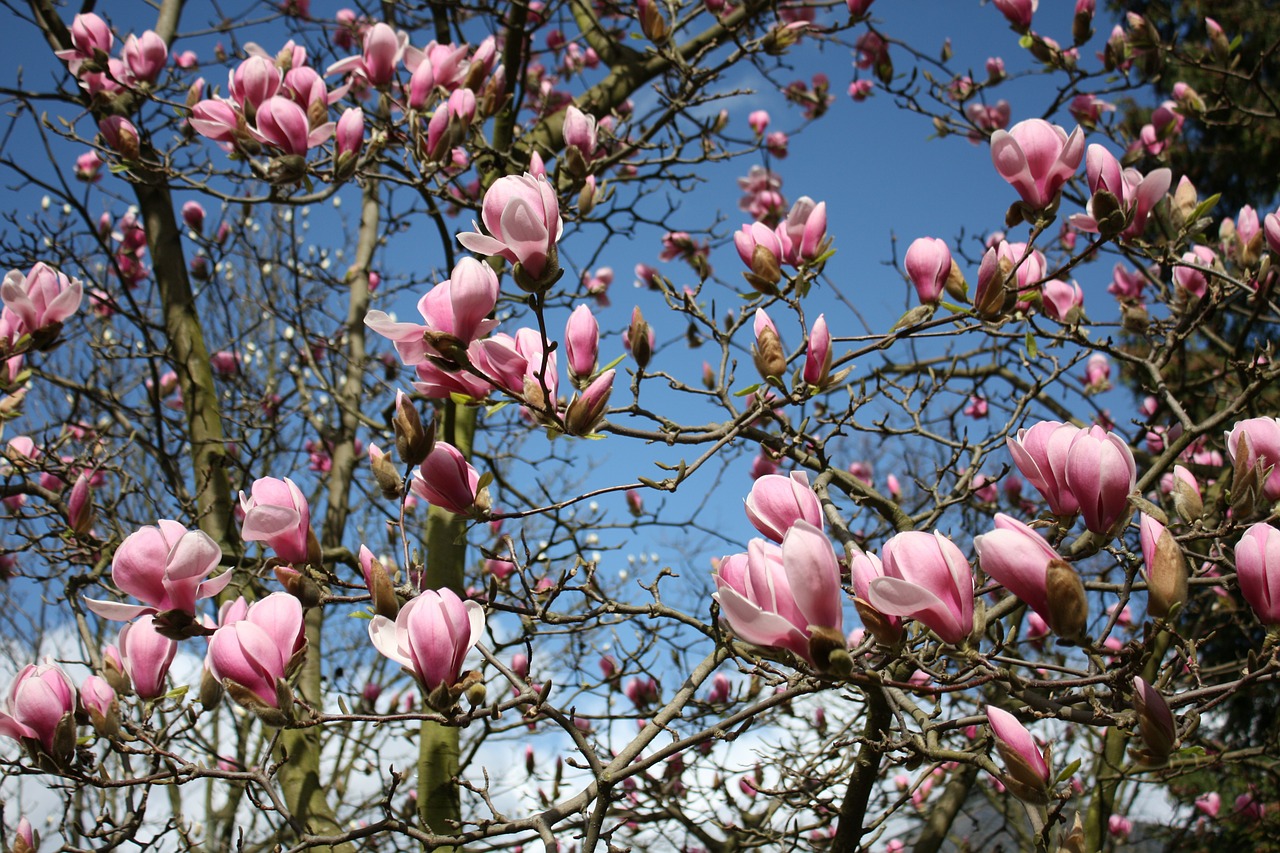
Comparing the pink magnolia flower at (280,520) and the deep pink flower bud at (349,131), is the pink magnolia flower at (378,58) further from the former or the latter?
the pink magnolia flower at (280,520)

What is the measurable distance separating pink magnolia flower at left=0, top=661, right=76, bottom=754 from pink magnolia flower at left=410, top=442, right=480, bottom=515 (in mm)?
566

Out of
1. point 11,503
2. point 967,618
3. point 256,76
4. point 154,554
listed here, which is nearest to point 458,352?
point 154,554

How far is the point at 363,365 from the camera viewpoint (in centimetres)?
393

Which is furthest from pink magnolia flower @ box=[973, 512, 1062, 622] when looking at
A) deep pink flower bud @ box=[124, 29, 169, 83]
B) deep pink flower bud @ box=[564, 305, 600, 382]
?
deep pink flower bud @ box=[124, 29, 169, 83]

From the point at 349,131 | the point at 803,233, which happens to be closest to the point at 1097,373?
the point at 803,233

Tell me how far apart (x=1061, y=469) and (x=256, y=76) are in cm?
171

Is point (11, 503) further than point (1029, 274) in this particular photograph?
Yes

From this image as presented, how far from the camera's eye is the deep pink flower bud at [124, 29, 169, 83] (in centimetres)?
242

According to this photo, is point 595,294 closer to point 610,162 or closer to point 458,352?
point 610,162

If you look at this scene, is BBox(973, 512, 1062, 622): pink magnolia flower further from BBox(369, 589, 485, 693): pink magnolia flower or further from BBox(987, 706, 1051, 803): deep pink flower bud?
BBox(369, 589, 485, 693): pink magnolia flower

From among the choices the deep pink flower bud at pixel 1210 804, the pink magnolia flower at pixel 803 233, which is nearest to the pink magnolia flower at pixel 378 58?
the pink magnolia flower at pixel 803 233

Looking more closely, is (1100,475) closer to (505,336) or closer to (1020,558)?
(1020,558)

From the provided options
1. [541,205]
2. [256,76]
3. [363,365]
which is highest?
[363,365]

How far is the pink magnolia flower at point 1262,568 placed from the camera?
968 millimetres
